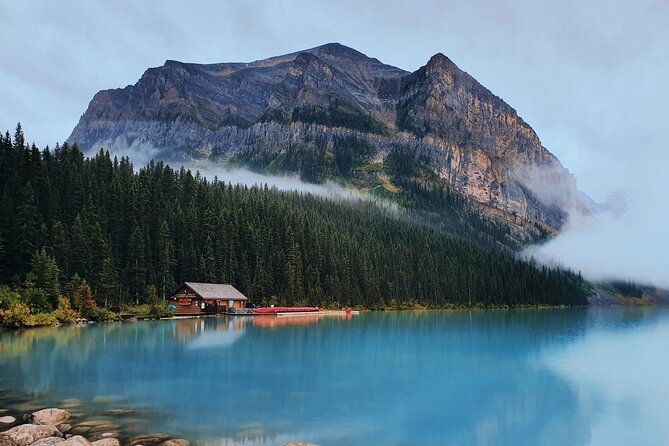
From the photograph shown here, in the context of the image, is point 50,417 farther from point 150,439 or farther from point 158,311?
point 158,311

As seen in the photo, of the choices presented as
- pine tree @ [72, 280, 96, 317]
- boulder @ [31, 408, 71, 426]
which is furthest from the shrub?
boulder @ [31, 408, 71, 426]

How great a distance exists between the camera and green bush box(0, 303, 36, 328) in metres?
53.9

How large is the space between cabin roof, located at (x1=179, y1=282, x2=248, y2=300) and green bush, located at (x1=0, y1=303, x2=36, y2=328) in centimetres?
3230

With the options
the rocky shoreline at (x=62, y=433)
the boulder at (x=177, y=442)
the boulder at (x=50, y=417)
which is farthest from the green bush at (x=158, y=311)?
the boulder at (x=177, y=442)

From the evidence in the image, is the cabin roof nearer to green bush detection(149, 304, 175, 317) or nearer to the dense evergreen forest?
the dense evergreen forest

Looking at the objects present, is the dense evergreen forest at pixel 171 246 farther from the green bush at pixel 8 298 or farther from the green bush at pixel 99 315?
the green bush at pixel 99 315

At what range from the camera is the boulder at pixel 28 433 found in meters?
17.3

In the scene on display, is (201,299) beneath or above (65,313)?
above

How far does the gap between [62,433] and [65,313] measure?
161 ft

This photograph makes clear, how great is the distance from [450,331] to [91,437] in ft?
196

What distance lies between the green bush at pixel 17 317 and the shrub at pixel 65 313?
204 inches

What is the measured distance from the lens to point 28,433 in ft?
58.1

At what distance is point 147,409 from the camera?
23156 millimetres

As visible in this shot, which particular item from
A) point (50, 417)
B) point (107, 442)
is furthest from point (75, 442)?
point (50, 417)
